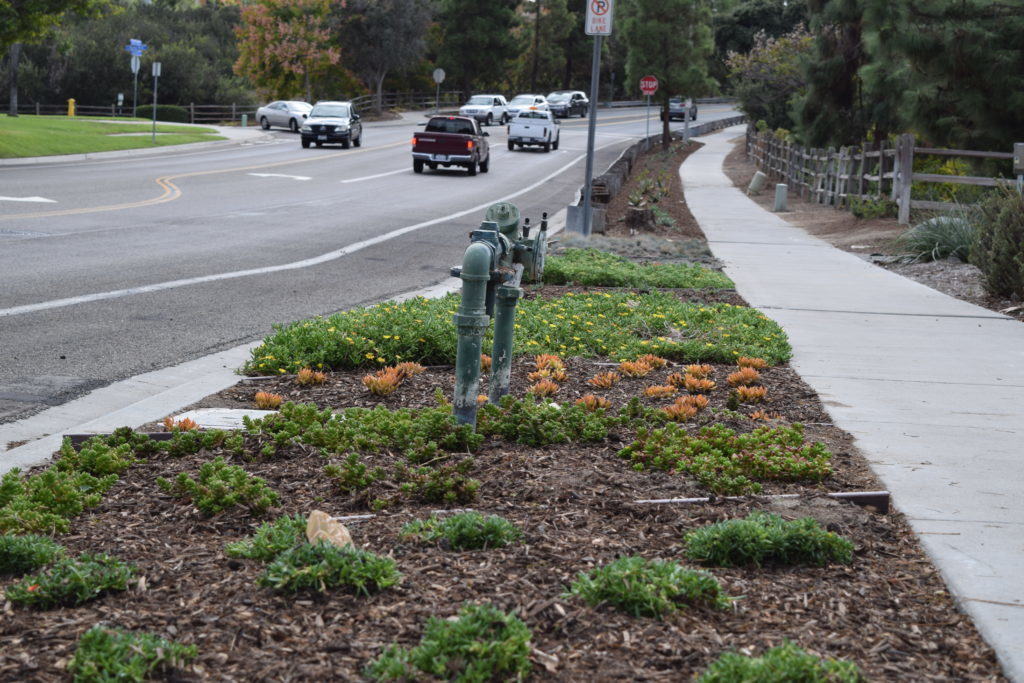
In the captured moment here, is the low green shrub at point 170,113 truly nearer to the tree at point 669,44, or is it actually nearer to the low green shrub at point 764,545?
the tree at point 669,44

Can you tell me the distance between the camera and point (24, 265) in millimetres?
11672

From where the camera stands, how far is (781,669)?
9.58ft

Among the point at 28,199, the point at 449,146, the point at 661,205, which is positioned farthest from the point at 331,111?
the point at 28,199

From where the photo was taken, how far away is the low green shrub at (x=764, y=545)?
386cm

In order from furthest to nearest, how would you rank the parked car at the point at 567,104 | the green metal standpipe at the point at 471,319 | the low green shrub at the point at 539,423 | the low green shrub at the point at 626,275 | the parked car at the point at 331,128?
1. the parked car at the point at 567,104
2. the parked car at the point at 331,128
3. the low green shrub at the point at 626,275
4. the low green shrub at the point at 539,423
5. the green metal standpipe at the point at 471,319

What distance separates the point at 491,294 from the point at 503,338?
0.79 ft

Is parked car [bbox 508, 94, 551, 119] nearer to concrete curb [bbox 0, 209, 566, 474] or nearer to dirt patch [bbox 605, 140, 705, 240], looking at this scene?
dirt patch [bbox 605, 140, 705, 240]

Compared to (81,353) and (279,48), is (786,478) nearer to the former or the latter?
(81,353)

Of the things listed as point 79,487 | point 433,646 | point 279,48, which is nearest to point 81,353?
point 79,487

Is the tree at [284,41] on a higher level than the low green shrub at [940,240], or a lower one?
higher

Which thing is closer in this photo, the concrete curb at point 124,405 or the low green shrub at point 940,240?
the concrete curb at point 124,405

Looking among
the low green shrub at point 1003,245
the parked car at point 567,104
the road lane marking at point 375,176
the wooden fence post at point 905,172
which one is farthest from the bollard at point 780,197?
the parked car at point 567,104

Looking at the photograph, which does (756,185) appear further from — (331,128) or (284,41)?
(284,41)

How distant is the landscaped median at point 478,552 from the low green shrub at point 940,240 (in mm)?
9275
